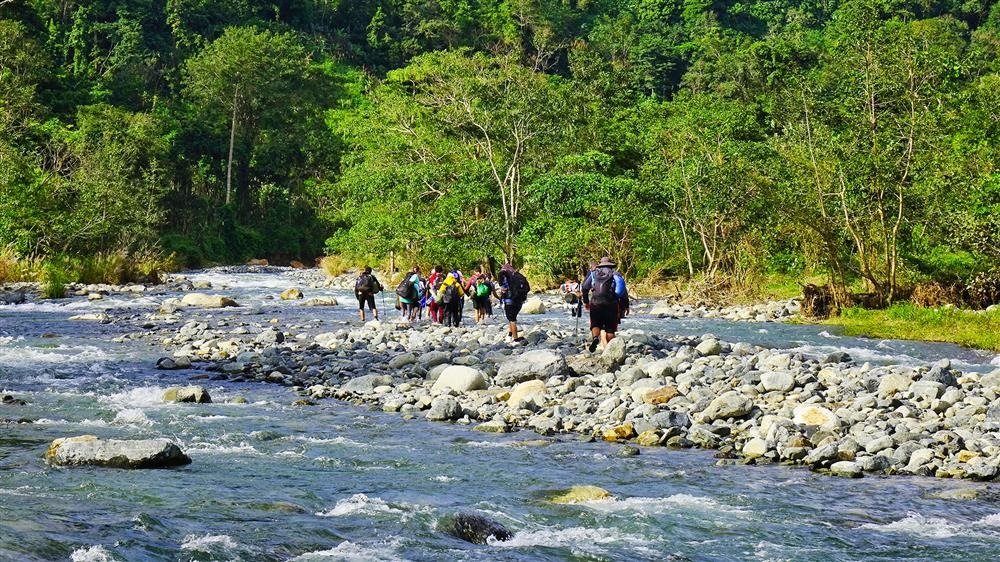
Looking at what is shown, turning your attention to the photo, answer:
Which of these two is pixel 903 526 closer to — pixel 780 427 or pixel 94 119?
pixel 780 427

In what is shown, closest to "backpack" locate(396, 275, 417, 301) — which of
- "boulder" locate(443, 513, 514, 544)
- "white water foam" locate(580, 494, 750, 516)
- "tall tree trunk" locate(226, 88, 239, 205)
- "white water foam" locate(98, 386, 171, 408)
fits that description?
"white water foam" locate(98, 386, 171, 408)

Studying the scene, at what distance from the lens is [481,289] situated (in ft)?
86.5

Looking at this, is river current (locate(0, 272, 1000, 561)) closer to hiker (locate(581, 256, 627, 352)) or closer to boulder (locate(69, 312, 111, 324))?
hiker (locate(581, 256, 627, 352))

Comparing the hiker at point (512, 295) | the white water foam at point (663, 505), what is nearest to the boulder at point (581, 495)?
the white water foam at point (663, 505)

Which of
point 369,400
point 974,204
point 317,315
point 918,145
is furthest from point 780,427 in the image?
point 317,315

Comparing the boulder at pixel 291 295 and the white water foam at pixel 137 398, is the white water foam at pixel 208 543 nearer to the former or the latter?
the white water foam at pixel 137 398

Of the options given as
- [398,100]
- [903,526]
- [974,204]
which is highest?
[398,100]

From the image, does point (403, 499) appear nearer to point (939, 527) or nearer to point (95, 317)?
point (939, 527)

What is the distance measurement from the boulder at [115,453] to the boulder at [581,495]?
13.3ft

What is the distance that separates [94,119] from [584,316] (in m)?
41.5

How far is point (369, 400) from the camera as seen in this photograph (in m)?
16.4

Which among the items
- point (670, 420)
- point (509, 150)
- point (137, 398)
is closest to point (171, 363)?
point (137, 398)

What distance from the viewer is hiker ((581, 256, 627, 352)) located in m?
18.0

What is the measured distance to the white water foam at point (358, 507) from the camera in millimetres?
9602
